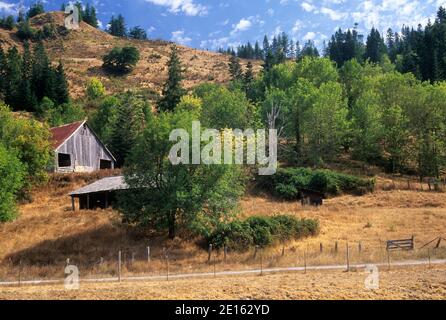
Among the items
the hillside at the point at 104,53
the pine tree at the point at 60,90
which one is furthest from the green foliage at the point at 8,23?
the pine tree at the point at 60,90

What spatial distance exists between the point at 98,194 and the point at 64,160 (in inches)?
607

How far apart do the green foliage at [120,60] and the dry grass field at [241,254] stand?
282 feet

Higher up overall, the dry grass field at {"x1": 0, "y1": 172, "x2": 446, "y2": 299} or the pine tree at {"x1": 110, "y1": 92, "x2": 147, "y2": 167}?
the pine tree at {"x1": 110, "y1": 92, "x2": 147, "y2": 167}

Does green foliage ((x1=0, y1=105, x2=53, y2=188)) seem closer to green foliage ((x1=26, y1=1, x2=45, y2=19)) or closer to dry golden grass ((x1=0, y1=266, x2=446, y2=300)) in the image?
dry golden grass ((x1=0, y1=266, x2=446, y2=300))

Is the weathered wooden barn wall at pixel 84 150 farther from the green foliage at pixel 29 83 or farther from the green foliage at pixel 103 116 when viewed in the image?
the green foliage at pixel 29 83

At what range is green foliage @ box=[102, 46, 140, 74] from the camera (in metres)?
131

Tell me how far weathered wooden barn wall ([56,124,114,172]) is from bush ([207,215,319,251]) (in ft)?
103

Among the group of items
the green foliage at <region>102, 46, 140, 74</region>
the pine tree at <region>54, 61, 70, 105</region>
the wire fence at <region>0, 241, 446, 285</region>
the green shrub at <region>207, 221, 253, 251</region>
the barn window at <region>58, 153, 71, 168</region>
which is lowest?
the wire fence at <region>0, 241, 446, 285</region>

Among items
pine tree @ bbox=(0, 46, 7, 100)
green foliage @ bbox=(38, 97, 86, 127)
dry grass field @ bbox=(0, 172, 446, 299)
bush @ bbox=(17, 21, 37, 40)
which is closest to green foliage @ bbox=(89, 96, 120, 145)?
green foliage @ bbox=(38, 97, 86, 127)

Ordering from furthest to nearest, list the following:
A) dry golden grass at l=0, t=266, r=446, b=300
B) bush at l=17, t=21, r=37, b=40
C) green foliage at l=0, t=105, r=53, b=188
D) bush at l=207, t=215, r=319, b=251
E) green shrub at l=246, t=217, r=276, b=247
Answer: bush at l=17, t=21, r=37, b=40 < green foliage at l=0, t=105, r=53, b=188 < green shrub at l=246, t=217, r=276, b=247 < bush at l=207, t=215, r=319, b=251 < dry golden grass at l=0, t=266, r=446, b=300

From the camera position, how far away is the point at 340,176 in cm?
5244

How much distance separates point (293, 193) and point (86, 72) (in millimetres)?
92015

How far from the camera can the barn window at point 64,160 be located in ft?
190
